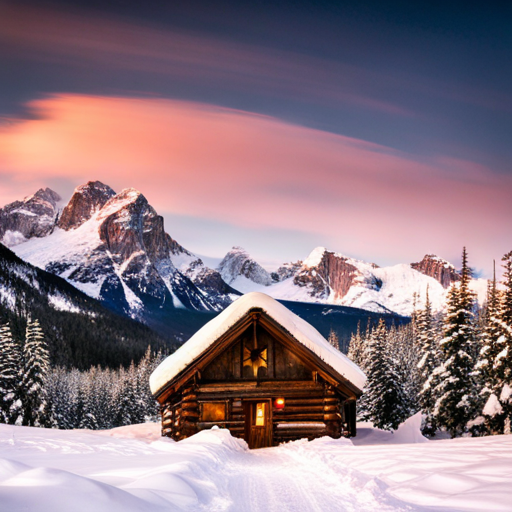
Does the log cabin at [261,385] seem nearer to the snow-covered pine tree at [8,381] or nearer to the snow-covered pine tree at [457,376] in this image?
the snow-covered pine tree at [457,376]

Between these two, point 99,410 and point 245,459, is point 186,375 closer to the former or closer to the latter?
point 245,459

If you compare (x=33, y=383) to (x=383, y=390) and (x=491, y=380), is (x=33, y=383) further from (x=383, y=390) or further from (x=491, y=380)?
(x=491, y=380)

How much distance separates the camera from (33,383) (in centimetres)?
4038

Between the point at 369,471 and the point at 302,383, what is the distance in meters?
9.39

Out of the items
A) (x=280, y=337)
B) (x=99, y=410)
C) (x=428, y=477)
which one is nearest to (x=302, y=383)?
(x=280, y=337)

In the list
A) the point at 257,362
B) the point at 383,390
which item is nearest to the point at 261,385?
the point at 257,362

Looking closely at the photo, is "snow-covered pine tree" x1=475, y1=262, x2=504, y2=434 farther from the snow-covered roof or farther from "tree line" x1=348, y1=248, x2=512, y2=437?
the snow-covered roof

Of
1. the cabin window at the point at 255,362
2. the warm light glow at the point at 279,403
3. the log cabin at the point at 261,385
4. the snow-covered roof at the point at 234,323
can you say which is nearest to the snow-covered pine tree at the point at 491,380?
the log cabin at the point at 261,385

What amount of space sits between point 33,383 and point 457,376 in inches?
1262

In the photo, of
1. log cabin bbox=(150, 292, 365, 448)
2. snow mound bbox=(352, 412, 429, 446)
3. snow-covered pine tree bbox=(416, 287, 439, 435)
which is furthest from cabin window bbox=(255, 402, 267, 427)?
snow-covered pine tree bbox=(416, 287, 439, 435)

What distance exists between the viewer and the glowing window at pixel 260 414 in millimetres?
19188

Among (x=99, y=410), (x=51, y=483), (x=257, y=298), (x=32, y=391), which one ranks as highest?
(x=257, y=298)

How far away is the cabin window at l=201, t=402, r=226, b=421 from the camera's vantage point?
18.2 m

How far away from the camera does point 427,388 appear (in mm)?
34219
